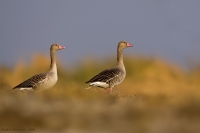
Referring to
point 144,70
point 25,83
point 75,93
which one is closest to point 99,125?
point 75,93

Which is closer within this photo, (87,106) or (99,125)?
(99,125)

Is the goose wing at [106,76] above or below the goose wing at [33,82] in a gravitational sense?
above

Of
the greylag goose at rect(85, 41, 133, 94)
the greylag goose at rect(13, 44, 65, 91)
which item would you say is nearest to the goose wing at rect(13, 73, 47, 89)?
the greylag goose at rect(13, 44, 65, 91)

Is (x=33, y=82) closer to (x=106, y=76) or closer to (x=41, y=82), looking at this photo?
(x=41, y=82)

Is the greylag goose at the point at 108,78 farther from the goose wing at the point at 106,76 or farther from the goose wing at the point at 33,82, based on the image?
the goose wing at the point at 33,82

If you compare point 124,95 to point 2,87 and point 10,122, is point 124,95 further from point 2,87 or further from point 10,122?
point 10,122

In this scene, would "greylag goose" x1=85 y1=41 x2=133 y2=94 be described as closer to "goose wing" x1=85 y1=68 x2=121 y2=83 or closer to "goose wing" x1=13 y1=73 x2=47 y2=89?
"goose wing" x1=85 y1=68 x2=121 y2=83

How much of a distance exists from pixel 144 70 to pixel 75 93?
509cm

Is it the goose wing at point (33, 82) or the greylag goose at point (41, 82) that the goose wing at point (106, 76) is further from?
the goose wing at point (33, 82)

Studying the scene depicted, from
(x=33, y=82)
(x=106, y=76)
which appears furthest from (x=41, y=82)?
(x=106, y=76)

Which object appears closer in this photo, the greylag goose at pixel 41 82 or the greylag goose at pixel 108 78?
the greylag goose at pixel 41 82

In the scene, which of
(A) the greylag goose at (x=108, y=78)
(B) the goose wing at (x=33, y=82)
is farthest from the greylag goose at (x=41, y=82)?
(A) the greylag goose at (x=108, y=78)

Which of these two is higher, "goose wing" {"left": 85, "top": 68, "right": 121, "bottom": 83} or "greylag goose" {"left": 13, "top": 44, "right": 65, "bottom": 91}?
"goose wing" {"left": 85, "top": 68, "right": 121, "bottom": 83}

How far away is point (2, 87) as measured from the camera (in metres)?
22.9
